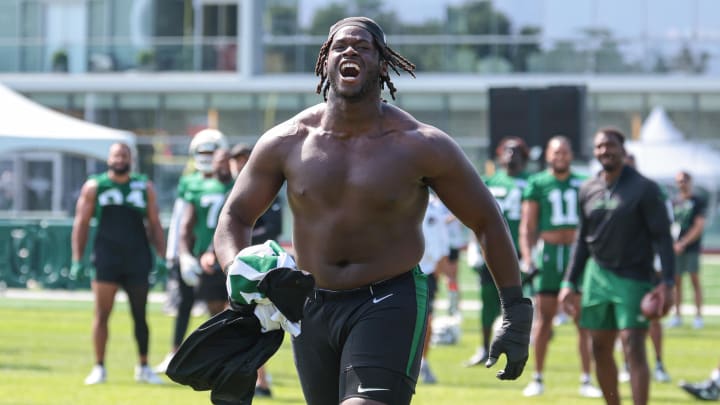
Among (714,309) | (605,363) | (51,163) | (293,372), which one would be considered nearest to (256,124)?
(51,163)

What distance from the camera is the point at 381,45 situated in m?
6.36

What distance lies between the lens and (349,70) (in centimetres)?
621

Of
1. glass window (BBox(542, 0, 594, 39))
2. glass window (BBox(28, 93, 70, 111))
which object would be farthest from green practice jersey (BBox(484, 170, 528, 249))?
glass window (BBox(28, 93, 70, 111))

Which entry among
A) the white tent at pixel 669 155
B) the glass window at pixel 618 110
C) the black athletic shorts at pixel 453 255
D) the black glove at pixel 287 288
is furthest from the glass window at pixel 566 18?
the black glove at pixel 287 288

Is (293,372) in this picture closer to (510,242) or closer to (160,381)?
(160,381)

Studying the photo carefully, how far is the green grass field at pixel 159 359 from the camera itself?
41.9 ft

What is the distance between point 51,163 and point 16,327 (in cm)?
2799

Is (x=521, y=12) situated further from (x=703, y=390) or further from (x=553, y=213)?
(x=703, y=390)

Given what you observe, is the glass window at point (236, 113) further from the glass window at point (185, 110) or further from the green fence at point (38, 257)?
the green fence at point (38, 257)

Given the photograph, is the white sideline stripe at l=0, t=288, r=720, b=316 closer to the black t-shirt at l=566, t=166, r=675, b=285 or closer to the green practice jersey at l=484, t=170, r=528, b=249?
the green practice jersey at l=484, t=170, r=528, b=249

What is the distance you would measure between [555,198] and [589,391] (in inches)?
71.2

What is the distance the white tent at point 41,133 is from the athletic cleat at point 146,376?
779 cm

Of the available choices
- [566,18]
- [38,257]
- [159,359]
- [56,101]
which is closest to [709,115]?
[566,18]

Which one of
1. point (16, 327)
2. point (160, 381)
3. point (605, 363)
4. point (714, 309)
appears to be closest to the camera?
point (605, 363)
